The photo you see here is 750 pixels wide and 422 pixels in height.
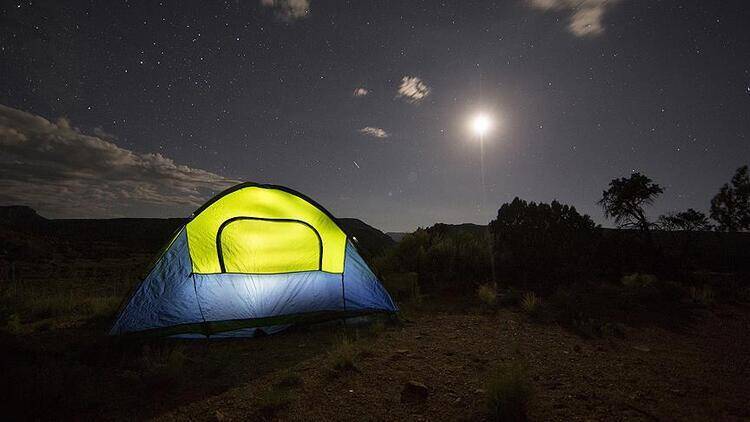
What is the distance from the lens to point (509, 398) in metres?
2.71

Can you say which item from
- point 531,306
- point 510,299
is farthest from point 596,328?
point 510,299

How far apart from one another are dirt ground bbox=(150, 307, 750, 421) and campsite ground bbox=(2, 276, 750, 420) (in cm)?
2

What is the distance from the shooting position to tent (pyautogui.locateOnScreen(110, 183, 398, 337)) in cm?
484

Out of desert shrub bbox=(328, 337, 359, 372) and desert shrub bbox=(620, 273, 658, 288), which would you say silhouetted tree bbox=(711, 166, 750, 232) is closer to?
desert shrub bbox=(620, 273, 658, 288)

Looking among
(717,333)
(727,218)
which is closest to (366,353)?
(717,333)

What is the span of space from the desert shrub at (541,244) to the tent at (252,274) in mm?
5068

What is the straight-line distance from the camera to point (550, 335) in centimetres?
497

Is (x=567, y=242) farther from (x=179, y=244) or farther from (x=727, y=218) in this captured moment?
(x=727, y=218)

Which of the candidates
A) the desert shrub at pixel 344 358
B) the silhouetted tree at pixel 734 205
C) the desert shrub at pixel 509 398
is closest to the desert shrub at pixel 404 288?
the desert shrub at pixel 344 358

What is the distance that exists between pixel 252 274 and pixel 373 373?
290 cm

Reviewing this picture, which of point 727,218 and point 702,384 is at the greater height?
point 727,218

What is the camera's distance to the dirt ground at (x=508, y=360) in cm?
284

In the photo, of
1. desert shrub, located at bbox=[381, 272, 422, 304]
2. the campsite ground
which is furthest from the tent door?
desert shrub, located at bbox=[381, 272, 422, 304]

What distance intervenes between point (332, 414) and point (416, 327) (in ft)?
9.30
